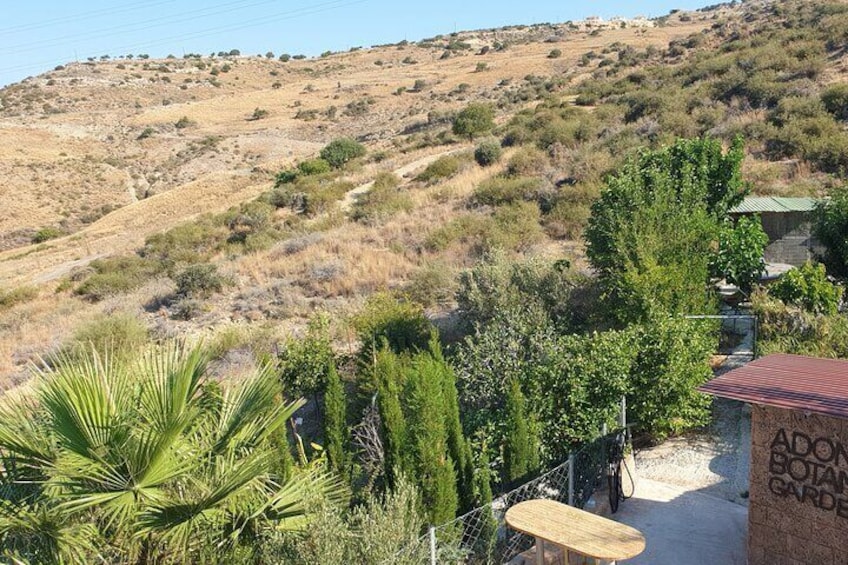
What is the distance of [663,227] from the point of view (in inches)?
497

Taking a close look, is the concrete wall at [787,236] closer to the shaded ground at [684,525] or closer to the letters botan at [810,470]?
the shaded ground at [684,525]

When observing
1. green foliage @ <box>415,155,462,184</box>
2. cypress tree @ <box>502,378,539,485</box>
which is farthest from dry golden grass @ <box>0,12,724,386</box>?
cypress tree @ <box>502,378,539,485</box>

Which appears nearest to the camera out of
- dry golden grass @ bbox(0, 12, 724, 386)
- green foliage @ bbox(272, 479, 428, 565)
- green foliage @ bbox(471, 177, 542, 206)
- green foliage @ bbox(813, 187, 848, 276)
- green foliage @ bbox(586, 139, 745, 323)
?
green foliage @ bbox(272, 479, 428, 565)

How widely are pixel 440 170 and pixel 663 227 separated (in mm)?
19689

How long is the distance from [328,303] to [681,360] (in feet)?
36.8

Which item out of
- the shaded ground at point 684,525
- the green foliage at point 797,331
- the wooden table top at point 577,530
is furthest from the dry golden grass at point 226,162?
the green foliage at point 797,331

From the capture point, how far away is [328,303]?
18719 mm

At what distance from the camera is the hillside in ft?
68.0

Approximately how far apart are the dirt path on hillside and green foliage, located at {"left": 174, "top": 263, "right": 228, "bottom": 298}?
388 inches

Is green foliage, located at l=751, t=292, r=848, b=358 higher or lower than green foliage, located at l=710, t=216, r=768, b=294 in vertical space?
lower

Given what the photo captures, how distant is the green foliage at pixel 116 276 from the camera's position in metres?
23.8

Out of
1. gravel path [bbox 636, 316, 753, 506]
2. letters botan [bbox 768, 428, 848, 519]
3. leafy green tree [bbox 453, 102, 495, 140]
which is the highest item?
leafy green tree [bbox 453, 102, 495, 140]

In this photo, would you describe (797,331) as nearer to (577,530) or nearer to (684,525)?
(684,525)

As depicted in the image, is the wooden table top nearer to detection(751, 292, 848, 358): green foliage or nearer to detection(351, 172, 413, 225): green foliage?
detection(751, 292, 848, 358): green foliage
